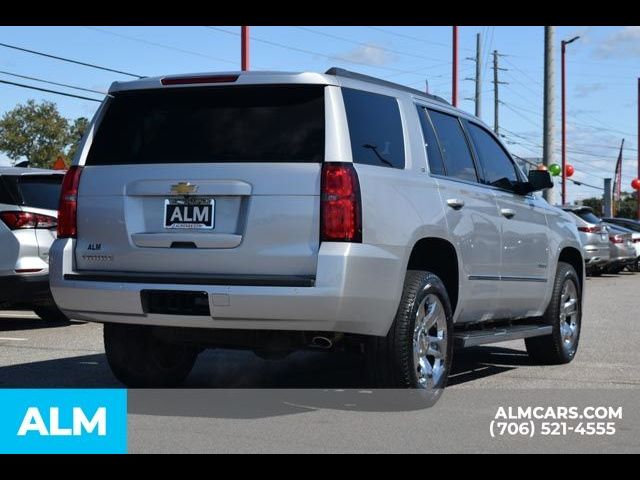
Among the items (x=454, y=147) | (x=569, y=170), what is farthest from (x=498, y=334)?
(x=569, y=170)

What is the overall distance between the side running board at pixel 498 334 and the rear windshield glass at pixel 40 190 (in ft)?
17.0

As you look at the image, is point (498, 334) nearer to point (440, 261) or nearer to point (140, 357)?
point (440, 261)

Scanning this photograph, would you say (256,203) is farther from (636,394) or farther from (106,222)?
(636,394)

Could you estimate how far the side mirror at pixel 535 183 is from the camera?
928 cm

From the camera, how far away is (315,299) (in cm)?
652

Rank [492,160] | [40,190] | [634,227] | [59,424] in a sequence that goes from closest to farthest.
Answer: [59,424] < [492,160] < [40,190] < [634,227]

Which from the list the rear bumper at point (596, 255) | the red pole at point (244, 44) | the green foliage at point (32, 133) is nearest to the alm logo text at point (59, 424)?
the red pole at point (244, 44)

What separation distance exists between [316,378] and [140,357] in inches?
58.6

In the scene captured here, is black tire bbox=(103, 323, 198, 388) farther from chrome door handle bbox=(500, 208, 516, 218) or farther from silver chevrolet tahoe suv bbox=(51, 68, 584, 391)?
chrome door handle bbox=(500, 208, 516, 218)

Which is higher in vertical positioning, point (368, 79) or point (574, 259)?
point (368, 79)

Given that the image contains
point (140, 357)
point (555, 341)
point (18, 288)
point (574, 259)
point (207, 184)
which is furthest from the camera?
point (18, 288)

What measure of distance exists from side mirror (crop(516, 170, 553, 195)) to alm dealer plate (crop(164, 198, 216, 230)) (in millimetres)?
3307

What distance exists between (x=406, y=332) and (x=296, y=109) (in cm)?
152
